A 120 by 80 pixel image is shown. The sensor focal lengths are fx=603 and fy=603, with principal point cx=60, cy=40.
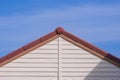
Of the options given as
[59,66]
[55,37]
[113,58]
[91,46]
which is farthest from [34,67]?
[113,58]

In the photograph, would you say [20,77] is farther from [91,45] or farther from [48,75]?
[91,45]

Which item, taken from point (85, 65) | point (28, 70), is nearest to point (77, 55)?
point (85, 65)

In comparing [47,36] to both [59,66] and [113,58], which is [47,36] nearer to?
[59,66]

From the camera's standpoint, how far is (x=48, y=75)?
22438 millimetres

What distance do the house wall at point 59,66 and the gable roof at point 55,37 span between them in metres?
0.14

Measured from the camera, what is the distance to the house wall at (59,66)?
73.6 ft

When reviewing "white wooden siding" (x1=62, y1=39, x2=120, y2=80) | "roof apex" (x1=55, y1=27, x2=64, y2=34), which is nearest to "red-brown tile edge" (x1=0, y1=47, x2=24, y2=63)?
"roof apex" (x1=55, y1=27, x2=64, y2=34)

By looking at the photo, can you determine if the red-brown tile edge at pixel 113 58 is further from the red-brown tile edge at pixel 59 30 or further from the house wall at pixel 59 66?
the red-brown tile edge at pixel 59 30

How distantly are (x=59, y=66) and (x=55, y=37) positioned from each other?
1.11 m

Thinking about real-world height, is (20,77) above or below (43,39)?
below

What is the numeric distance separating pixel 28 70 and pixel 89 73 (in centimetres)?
228

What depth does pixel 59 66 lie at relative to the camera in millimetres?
22438

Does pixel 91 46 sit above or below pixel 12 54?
above

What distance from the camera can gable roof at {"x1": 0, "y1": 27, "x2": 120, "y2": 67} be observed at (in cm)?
2242
